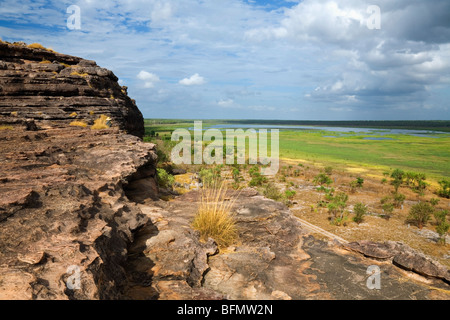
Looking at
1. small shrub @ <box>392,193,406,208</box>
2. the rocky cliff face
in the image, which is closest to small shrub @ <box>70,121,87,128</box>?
the rocky cliff face

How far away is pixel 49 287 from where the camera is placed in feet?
9.60

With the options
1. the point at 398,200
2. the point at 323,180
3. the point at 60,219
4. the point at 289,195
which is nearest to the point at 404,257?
the point at 60,219

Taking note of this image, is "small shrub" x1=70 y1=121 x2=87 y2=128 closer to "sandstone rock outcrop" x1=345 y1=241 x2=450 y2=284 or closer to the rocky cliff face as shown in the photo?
the rocky cliff face

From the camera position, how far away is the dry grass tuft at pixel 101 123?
35.2 feet

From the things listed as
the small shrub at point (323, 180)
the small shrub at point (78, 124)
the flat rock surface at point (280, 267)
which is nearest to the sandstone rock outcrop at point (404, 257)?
the flat rock surface at point (280, 267)

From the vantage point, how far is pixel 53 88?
1138 cm

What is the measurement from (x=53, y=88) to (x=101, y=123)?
2583 mm

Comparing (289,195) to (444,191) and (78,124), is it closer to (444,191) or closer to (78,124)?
(444,191)

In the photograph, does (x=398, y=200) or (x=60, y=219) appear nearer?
(x=60, y=219)

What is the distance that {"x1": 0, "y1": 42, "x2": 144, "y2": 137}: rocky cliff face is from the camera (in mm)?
10352

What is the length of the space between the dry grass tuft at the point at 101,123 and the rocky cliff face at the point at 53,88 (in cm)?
24

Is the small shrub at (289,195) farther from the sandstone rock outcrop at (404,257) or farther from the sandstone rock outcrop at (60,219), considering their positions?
the sandstone rock outcrop at (60,219)
